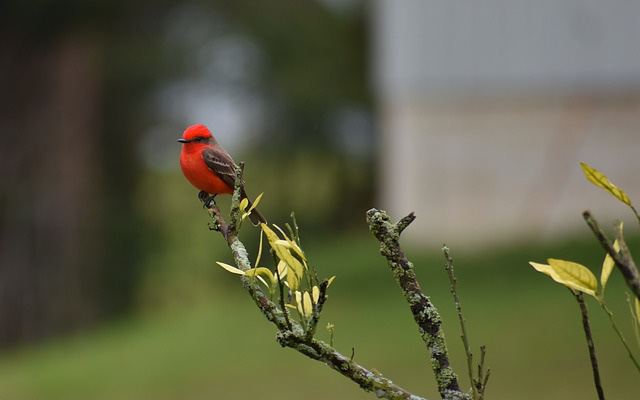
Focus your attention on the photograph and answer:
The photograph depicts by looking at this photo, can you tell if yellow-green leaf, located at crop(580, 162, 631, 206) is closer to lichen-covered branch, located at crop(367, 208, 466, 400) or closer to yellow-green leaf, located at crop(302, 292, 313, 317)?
lichen-covered branch, located at crop(367, 208, 466, 400)

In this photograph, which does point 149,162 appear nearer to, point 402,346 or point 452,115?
point 452,115

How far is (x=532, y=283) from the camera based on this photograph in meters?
12.3

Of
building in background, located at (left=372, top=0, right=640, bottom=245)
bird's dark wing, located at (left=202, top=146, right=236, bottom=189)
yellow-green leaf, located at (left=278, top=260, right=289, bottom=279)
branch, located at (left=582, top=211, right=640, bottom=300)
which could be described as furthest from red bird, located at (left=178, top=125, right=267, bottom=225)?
building in background, located at (left=372, top=0, right=640, bottom=245)

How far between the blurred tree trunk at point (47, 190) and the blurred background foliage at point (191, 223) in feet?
0.10

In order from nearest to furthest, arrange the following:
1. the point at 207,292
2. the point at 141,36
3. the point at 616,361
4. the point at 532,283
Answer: the point at 616,361
the point at 532,283
the point at 141,36
the point at 207,292

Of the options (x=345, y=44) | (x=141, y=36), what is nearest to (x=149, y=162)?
(x=141, y=36)

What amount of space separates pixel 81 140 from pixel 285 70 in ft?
20.2

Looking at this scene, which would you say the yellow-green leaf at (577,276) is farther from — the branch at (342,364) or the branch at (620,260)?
the branch at (342,364)

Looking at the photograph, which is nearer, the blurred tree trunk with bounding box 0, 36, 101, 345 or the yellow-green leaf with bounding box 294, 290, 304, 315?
the yellow-green leaf with bounding box 294, 290, 304, 315

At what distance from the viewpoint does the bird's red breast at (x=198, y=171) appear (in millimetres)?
2527

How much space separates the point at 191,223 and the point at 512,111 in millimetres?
8560

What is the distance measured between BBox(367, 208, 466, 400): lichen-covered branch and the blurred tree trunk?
48.0ft

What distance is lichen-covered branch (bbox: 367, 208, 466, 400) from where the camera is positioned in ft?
5.07

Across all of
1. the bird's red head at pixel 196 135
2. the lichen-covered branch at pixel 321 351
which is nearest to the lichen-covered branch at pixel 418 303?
the lichen-covered branch at pixel 321 351
